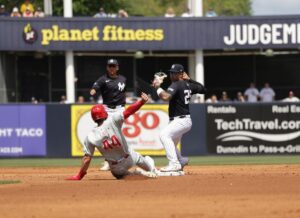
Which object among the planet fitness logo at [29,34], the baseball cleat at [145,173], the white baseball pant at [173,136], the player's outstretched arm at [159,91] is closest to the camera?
the baseball cleat at [145,173]

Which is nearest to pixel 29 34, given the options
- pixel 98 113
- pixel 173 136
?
pixel 173 136

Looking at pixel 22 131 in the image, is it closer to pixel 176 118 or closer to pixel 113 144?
pixel 176 118

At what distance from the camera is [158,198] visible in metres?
11.4

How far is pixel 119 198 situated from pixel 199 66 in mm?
21838

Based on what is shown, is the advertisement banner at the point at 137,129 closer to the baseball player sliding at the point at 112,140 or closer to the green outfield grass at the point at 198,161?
the green outfield grass at the point at 198,161

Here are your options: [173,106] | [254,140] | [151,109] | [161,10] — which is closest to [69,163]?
[151,109]

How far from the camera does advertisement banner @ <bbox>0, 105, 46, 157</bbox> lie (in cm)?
2517

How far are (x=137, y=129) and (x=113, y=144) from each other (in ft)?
37.9

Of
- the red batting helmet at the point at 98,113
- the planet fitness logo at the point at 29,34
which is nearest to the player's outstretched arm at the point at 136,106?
the red batting helmet at the point at 98,113

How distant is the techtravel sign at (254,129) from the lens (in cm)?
2514

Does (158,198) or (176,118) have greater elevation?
(176,118)

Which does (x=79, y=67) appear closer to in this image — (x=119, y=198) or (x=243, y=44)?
(x=243, y=44)

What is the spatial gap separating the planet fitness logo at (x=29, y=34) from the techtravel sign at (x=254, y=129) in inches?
379

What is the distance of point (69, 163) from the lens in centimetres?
2309
